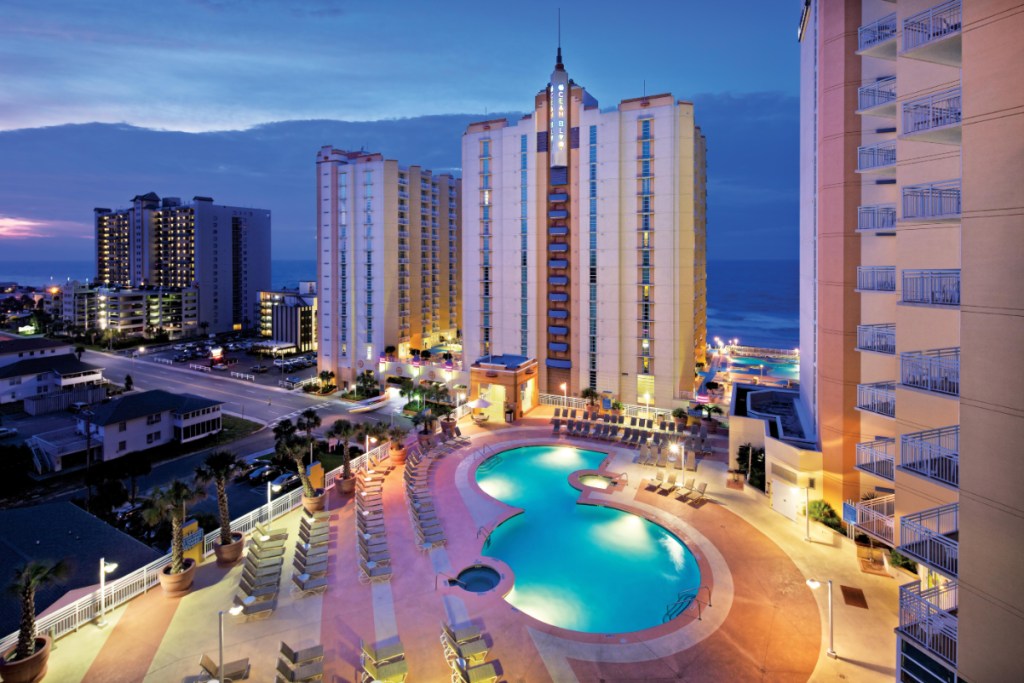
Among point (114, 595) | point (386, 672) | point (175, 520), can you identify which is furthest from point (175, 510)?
point (386, 672)

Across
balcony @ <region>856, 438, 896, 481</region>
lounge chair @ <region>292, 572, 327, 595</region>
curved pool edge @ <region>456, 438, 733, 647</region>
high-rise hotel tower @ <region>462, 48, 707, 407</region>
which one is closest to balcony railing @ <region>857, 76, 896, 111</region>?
balcony @ <region>856, 438, 896, 481</region>

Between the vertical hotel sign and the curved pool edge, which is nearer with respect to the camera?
the curved pool edge

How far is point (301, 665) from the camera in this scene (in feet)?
46.2

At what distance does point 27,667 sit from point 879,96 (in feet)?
109

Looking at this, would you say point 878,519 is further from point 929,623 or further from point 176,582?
point 176,582

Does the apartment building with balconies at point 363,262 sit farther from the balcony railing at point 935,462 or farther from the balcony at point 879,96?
the balcony railing at point 935,462

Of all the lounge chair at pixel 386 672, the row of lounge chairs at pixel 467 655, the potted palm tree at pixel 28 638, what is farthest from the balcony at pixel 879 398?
the potted palm tree at pixel 28 638

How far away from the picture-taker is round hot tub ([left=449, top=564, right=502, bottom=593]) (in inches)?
766

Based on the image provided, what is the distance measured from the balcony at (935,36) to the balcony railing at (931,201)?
9.27ft

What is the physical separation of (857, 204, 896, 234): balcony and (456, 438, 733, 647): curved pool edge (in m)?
13.8

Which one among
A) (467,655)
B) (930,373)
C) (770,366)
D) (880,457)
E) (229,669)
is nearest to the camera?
(930,373)

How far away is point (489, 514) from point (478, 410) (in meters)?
16.4

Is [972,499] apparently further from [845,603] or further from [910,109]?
[845,603]

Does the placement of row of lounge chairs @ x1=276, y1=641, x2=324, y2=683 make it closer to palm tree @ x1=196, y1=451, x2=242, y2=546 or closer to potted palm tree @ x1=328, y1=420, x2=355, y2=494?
palm tree @ x1=196, y1=451, x2=242, y2=546
